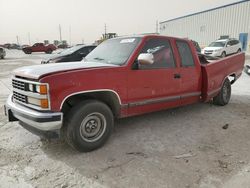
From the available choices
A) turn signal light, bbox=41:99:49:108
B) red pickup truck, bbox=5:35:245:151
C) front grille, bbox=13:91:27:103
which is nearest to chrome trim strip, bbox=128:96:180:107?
red pickup truck, bbox=5:35:245:151

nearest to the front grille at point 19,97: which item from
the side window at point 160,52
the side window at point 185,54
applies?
the side window at point 160,52

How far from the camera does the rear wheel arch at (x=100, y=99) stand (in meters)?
3.43

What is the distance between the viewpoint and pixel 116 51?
4.19 m

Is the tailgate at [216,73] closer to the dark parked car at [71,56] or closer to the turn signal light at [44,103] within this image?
the turn signal light at [44,103]

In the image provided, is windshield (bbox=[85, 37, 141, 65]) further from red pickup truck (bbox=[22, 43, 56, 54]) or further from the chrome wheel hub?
red pickup truck (bbox=[22, 43, 56, 54])

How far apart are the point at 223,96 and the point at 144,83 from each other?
121 inches

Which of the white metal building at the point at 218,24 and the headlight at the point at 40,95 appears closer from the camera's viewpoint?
the headlight at the point at 40,95

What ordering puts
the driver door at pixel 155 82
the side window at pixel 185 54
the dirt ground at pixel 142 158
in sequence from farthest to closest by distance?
1. the side window at pixel 185 54
2. the driver door at pixel 155 82
3. the dirt ground at pixel 142 158

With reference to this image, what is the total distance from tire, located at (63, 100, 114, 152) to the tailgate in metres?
2.59

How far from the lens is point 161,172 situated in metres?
2.92

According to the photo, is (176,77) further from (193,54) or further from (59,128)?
(59,128)

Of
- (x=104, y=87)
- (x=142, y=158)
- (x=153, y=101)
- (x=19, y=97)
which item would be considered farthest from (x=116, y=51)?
(x=142, y=158)

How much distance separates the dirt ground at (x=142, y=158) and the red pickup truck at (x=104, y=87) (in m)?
0.41

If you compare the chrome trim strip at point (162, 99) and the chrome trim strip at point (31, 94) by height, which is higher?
the chrome trim strip at point (31, 94)
